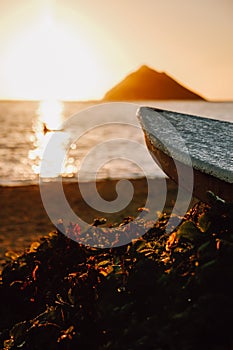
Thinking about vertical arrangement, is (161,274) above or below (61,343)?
above

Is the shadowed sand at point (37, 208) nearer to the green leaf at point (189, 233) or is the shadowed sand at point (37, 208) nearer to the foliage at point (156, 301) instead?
the foliage at point (156, 301)

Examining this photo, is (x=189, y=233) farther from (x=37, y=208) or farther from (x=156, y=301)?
(x=37, y=208)

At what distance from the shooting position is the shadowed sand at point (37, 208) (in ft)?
34.8

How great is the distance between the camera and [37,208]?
14023 millimetres

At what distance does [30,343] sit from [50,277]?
94 cm

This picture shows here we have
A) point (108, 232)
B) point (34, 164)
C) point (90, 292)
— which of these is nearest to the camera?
point (90, 292)

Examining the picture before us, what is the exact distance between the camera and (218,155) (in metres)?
3.65

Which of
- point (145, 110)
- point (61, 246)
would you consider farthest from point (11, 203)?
point (61, 246)

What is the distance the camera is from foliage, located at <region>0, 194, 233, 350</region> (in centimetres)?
183

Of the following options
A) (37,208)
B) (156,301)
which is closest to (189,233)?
(156,301)

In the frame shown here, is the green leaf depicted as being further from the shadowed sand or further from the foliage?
the shadowed sand

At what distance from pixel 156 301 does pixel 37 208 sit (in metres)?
12.2

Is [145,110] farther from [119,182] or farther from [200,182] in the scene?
[119,182]

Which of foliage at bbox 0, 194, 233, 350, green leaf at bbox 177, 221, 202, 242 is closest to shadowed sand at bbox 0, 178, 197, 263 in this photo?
foliage at bbox 0, 194, 233, 350
